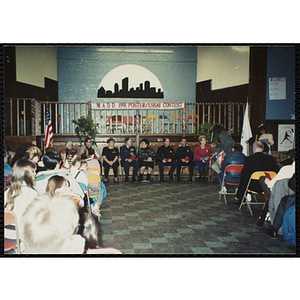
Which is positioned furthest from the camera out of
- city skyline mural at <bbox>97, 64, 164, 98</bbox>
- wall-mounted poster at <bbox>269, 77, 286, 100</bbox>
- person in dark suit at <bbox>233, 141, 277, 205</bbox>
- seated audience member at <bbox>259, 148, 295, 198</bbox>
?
city skyline mural at <bbox>97, 64, 164, 98</bbox>

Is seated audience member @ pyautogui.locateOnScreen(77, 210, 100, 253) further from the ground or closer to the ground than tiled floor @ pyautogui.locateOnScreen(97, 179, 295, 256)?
further from the ground

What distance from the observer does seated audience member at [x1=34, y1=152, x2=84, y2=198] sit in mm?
3068

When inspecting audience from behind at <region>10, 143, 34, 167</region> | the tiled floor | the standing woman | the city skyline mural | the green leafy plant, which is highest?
the city skyline mural

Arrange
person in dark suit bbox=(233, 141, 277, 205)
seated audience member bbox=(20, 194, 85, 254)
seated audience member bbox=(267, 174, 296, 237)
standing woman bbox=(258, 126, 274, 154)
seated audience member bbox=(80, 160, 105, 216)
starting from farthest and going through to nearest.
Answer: standing woman bbox=(258, 126, 274, 154), person in dark suit bbox=(233, 141, 277, 205), seated audience member bbox=(80, 160, 105, 216), seated audience member bbox=(267, 174, 296, 237), seated audience member bbox=(20, 194, 85, 254)

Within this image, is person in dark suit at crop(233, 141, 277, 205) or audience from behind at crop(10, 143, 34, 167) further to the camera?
person in dark suit at crop(233, 141, 277, 205)

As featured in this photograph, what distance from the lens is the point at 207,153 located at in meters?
7.23

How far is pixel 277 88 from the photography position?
19.0 ft

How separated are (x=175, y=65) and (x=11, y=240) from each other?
996 centimetres

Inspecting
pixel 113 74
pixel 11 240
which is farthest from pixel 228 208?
pixel 113 74

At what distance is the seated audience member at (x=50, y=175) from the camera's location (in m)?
3.07

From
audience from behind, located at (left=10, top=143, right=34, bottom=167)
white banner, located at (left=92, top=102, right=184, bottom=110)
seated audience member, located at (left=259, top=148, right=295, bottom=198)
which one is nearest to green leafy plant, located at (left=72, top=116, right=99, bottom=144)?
white banner, located at (left=92, top=102, right=184, bottom=110)

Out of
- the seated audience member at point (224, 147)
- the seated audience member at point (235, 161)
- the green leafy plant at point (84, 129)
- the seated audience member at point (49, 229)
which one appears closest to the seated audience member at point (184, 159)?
the seated audience member at point (224, 147)

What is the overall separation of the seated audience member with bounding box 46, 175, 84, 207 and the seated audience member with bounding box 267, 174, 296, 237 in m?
2.31

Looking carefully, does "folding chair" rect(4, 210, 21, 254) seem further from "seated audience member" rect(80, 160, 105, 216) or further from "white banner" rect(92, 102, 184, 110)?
"white banner" rect(92, 102, 184, 110)
